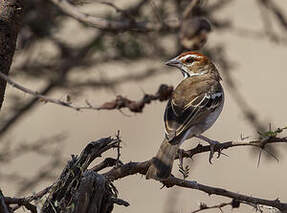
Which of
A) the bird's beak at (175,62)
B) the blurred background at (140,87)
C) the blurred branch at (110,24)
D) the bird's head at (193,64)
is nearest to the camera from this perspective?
the blurred branch at (110,24)

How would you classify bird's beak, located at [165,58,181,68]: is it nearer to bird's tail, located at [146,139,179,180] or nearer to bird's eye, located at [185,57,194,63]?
bird's eye, located at [185,57,194,63]

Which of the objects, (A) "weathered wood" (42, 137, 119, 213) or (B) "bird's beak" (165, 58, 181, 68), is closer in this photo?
(A) "weathered wood" (42, 137, 119, 213)

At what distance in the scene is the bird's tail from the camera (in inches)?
143

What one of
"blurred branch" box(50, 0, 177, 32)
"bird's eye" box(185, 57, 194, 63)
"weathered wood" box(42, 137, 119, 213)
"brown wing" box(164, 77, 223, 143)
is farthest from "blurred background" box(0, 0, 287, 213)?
"brown wing" box(164, 77, 223, 143)

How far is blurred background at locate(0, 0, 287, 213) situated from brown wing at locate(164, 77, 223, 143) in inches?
16.6

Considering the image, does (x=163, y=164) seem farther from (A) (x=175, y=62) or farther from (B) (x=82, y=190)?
(A) (x=175, y=62)

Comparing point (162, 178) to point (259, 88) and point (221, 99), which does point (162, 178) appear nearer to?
point (221, 99)

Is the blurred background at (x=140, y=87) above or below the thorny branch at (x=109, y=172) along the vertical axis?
above

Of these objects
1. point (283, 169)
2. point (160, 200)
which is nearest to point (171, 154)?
point (160, 200)

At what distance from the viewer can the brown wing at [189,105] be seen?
5262 mm

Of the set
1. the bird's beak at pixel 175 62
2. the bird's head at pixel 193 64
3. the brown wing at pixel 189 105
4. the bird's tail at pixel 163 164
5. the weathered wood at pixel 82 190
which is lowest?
the weathered wood at pixel 82 190

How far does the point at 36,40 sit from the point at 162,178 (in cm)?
378

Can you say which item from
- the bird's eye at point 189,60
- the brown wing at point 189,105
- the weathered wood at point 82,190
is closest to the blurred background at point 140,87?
the bird's eye at point 189,60

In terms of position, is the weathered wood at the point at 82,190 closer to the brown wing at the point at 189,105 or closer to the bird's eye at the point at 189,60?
the brown wing at the point at 189,105
